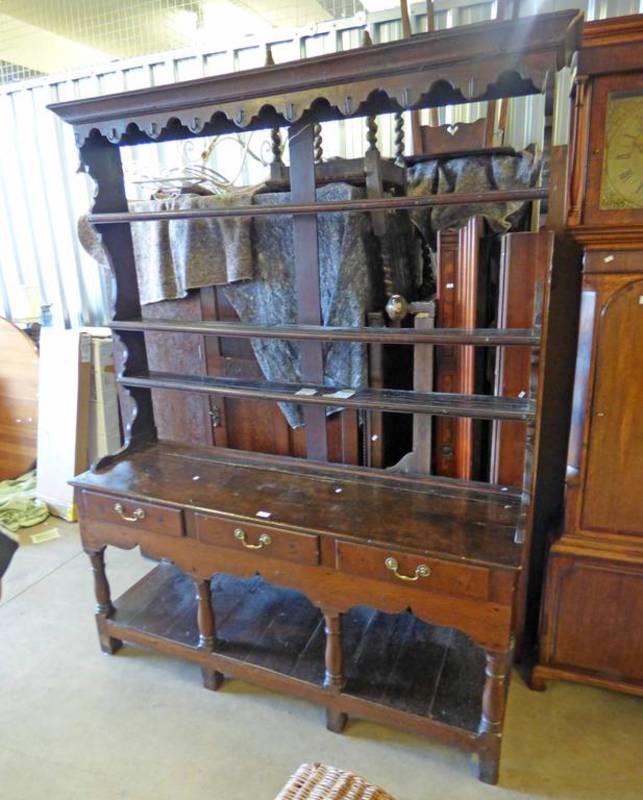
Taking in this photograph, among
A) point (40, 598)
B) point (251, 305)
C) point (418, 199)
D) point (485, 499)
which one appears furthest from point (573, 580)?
point (40, 598)

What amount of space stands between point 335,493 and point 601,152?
3.97 ft

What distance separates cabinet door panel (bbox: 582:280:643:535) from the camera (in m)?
1.55

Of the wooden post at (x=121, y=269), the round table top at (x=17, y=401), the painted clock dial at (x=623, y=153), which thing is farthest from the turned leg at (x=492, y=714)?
the round table top at (x=17, y=401)

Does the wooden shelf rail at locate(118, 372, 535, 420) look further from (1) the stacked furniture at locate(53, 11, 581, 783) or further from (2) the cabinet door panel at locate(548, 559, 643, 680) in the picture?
(2) the cabinet door panel at locate(548, 559, 643, 680)

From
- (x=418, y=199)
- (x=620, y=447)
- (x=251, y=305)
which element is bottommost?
(x=620, y=447)

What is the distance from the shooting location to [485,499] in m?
1.71

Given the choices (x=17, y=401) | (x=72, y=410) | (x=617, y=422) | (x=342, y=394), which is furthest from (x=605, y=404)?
(x=17, y=401)

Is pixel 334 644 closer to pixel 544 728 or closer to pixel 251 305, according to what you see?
pixel 544 728

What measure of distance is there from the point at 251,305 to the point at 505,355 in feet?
3.36

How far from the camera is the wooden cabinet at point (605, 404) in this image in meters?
1.46

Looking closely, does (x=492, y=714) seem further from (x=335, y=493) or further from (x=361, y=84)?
(x=361, y=84)

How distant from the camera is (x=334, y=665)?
66.0 inches

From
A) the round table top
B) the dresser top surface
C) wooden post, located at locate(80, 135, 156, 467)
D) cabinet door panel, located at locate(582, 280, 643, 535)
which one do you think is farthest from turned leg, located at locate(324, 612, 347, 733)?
the round table top

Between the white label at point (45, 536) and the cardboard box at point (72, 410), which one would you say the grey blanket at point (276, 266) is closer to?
the cardboard box at point (72, 410)
